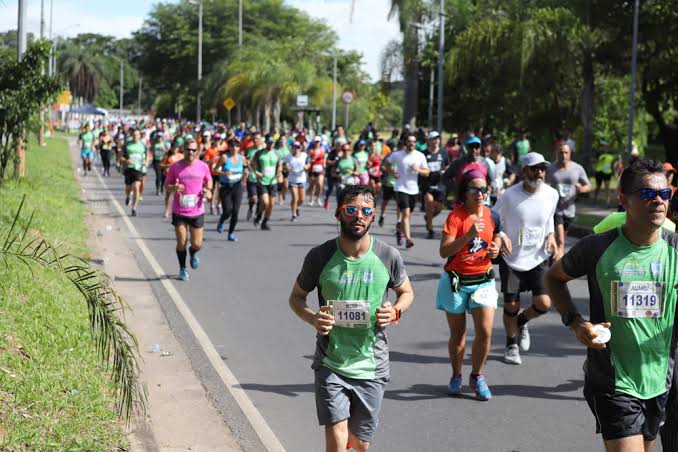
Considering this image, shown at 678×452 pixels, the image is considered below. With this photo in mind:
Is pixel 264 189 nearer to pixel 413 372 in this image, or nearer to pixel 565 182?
pixel 565 182

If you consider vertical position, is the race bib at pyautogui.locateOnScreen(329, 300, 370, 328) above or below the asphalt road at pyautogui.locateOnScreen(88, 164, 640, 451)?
above

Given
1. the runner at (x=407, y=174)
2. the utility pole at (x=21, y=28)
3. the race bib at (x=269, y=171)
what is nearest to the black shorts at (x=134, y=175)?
the utility pole at (x=21, y=28)

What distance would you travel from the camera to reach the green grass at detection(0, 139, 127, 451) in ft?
19.0

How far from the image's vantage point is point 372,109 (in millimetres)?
69625

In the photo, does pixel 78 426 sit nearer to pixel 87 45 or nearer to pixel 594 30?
pixel 594 30

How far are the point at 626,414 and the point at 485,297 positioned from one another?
2.96m

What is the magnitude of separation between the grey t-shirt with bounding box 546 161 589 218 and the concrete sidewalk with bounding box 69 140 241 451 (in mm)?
4834

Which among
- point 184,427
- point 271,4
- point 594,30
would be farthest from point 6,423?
point 271,4

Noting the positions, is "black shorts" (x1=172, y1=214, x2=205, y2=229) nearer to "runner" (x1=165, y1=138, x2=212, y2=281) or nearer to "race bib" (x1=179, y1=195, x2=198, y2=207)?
"runner" (x1=165, y1=138, x2=212, y2=281)

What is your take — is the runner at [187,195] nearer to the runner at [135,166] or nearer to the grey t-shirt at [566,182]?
the grey t-shirt at [566,182]

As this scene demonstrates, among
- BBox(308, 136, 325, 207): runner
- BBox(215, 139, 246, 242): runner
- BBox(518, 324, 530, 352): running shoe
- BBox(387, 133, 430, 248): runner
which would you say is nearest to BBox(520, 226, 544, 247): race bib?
BBox(518, 324, 530, 352): running shoe

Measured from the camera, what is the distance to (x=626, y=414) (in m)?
4.43

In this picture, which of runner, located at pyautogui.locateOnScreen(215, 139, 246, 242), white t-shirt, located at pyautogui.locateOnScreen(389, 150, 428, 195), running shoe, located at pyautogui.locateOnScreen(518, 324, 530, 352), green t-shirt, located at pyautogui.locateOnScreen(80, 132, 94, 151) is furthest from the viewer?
green t-shirt, located at pyautogui.locateOnScreen(80, 132, 94, 151)

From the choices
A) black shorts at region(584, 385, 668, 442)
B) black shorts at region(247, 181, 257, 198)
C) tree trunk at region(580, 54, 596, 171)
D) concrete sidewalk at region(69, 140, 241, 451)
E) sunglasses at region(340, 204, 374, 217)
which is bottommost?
concrete sidewalk at region(69, 140, 241, 451)
